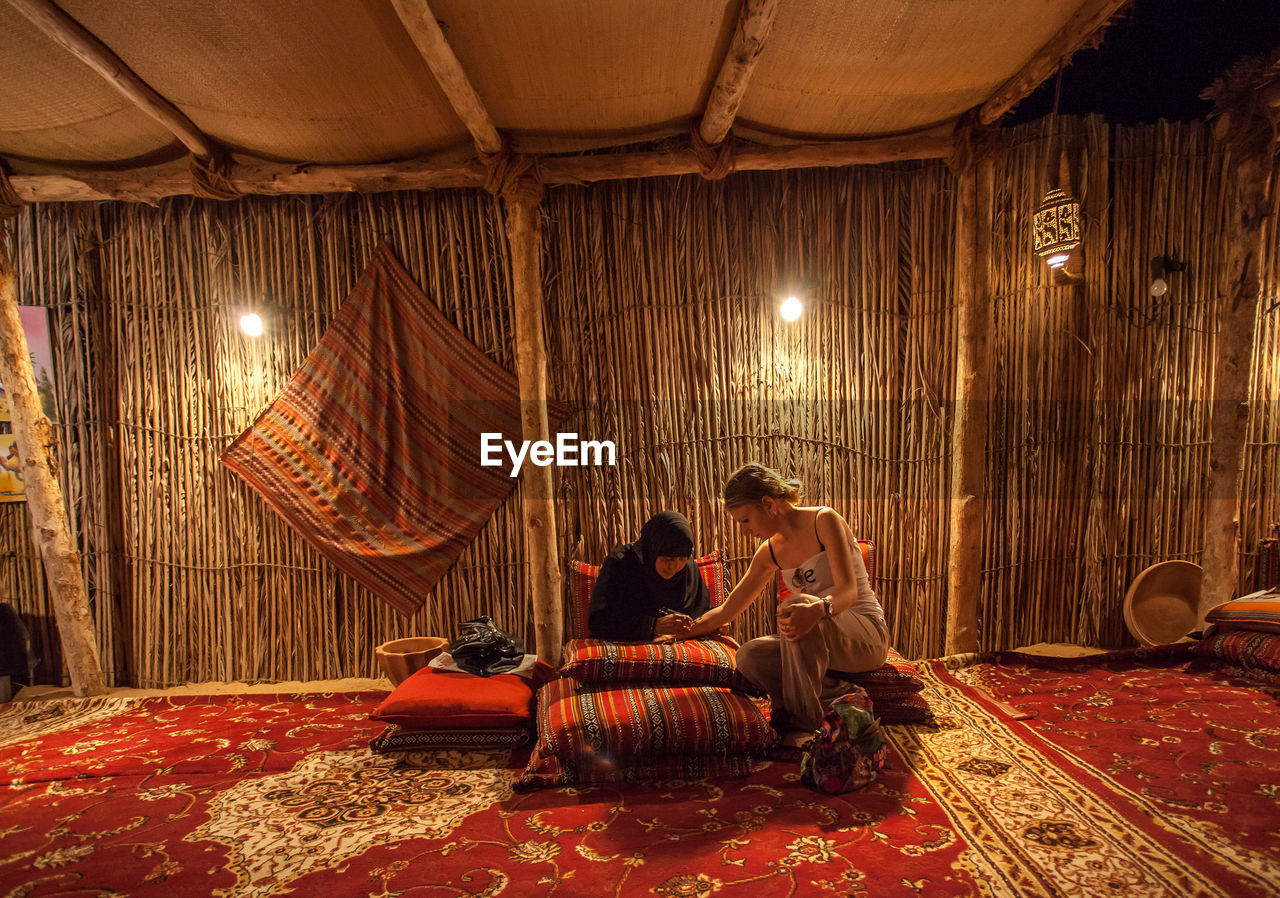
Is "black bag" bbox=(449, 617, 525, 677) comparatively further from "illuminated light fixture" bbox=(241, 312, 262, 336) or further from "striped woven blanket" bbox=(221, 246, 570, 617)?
"illuminated light fixture" bbox=(241, 312, 262, 336)

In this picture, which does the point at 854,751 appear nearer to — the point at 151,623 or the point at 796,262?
the point at 796,262

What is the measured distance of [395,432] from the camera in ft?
12.9

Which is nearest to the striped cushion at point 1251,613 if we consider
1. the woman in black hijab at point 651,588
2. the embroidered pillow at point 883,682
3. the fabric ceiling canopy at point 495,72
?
the embroidered pillow at point 883,682

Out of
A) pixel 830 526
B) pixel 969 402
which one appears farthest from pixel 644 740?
pixel 969 402

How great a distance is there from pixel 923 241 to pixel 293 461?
3752mm

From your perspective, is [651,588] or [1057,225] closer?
[651,588]

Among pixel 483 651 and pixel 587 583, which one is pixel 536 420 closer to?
pixel 587 583

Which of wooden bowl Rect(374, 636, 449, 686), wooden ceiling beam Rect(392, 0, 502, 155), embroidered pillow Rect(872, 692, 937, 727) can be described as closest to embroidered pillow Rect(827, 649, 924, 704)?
embroidered pillow Rect(872, 692, 937, 727)

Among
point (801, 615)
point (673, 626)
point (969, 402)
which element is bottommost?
point (673, 626)

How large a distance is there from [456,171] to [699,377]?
1.69 meters

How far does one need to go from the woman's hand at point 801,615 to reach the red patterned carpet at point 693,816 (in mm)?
524

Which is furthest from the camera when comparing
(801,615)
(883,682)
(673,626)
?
(673,626)

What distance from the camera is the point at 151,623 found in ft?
13.2

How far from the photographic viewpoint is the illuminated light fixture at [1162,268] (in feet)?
12.6
